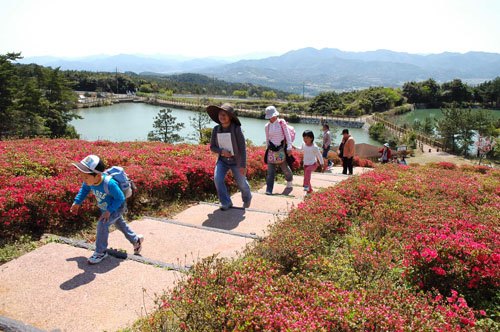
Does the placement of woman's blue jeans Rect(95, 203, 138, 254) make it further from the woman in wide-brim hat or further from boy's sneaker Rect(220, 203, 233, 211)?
the woman in wide-brim hat

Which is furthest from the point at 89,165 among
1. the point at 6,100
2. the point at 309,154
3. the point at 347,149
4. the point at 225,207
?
the point at 6,100

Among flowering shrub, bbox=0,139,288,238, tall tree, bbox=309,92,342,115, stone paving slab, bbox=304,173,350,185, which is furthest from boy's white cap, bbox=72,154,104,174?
tall tree, bbox=309,92,342,115

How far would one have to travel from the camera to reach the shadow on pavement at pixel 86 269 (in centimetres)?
320

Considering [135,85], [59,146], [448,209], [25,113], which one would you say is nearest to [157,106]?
[135,85]

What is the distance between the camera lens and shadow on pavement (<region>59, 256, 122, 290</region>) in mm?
3203

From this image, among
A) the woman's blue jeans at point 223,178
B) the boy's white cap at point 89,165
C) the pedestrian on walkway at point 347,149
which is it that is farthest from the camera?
the pedestrian on walkway at point 347,149

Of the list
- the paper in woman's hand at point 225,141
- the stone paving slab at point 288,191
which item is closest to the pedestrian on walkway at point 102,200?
the paper in woman's hand at point 225,141

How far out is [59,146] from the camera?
8297 millimetres

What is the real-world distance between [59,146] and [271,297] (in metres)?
7.61

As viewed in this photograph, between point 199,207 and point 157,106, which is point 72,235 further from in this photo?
point 157,106

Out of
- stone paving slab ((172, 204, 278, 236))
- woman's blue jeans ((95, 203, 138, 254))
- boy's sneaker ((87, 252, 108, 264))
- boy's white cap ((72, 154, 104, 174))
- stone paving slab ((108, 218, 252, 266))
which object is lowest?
stone paving slab ((172, 204, 278, 236))

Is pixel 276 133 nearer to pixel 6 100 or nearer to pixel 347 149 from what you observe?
pixel 347 149

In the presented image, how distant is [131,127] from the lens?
53688 mm

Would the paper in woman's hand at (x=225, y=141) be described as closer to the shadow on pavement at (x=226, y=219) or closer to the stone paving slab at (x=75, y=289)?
the shadow on pavement at (x=226, y=219)
